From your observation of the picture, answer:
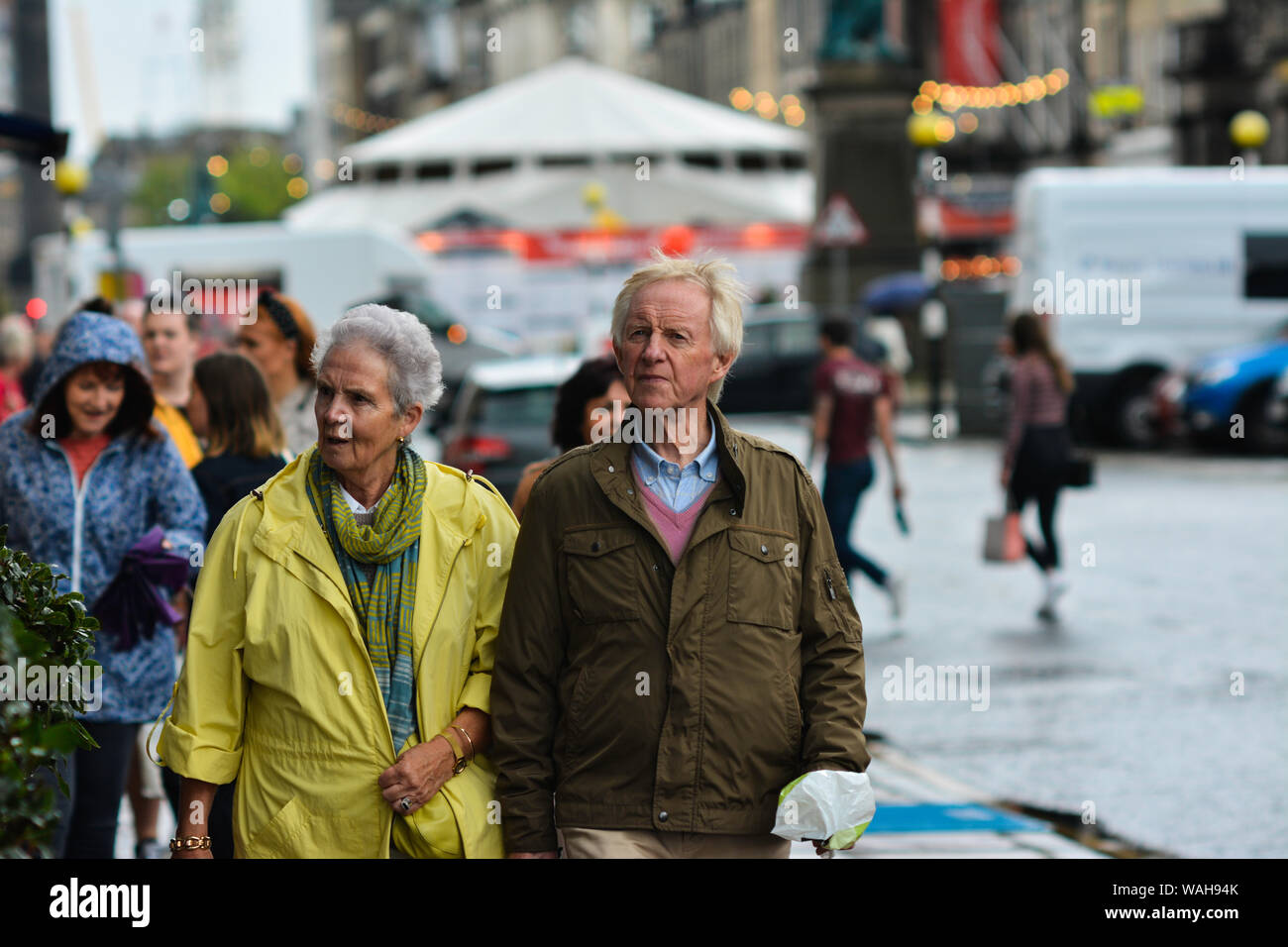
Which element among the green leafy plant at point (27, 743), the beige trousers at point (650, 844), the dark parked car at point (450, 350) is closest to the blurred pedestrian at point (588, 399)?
the beige trousers at point (650, 844)

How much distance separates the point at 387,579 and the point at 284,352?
3.18m

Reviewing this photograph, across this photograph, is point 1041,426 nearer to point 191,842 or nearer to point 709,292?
point 709,292

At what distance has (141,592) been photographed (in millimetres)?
5957

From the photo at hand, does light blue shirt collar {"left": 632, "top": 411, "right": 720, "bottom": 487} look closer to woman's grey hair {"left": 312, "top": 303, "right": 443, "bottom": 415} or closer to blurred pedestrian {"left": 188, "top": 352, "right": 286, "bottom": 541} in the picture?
woman's grey hair {"left": 312, "top": 303, "right": 443, "bottom": 415}

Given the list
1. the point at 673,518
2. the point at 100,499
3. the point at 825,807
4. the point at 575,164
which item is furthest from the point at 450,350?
the point at 575,164

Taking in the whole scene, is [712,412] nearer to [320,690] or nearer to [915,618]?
[320,690]

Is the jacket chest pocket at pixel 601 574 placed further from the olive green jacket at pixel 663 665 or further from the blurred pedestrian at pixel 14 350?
the blurred pedestrian at pixel 14 350

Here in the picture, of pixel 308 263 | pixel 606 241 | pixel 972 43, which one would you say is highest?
pixel 972 43

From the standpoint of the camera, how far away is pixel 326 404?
3.86 metres

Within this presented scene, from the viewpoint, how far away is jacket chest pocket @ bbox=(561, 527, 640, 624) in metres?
3.74

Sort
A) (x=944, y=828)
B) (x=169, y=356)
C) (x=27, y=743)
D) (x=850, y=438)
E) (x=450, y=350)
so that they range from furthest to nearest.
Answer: (x=450, y=350), (x=850, y=438), (x=169, y=356), (x=944, y=828), (x=27, y=743)

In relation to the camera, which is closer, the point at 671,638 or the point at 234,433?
the point at 671,638
